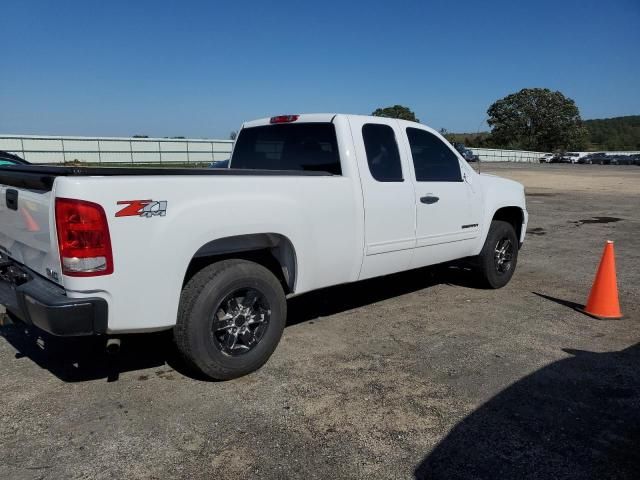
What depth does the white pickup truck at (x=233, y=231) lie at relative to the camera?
302 cm

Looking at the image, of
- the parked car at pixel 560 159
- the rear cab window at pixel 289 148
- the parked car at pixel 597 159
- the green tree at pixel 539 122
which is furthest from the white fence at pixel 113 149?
the green tree at pixel 539 122

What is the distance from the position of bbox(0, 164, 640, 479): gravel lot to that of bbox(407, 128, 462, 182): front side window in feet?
4.61

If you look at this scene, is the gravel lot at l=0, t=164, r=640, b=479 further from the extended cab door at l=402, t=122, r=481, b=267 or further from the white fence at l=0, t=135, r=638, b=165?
the white fence at l=0, t=135, r=638, b=165

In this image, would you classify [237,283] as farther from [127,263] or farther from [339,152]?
[339,152]

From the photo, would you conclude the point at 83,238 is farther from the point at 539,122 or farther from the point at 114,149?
the point at 539,122

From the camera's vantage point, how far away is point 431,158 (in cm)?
530

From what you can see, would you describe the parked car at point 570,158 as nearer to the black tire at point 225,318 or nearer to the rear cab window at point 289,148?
the rear cab window at point 289,148

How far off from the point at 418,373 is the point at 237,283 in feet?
4.98

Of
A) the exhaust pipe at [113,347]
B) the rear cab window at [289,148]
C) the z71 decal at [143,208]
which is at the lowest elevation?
the exhaust pipe at [113,347]

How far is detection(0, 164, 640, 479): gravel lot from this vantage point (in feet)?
9.39

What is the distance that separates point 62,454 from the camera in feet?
9.56

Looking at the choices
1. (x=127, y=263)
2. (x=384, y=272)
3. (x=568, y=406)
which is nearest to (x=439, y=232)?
(x=384, y=272)

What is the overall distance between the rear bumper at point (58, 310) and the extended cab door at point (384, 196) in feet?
7.30

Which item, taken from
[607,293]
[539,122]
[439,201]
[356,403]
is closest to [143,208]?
[356,403]
